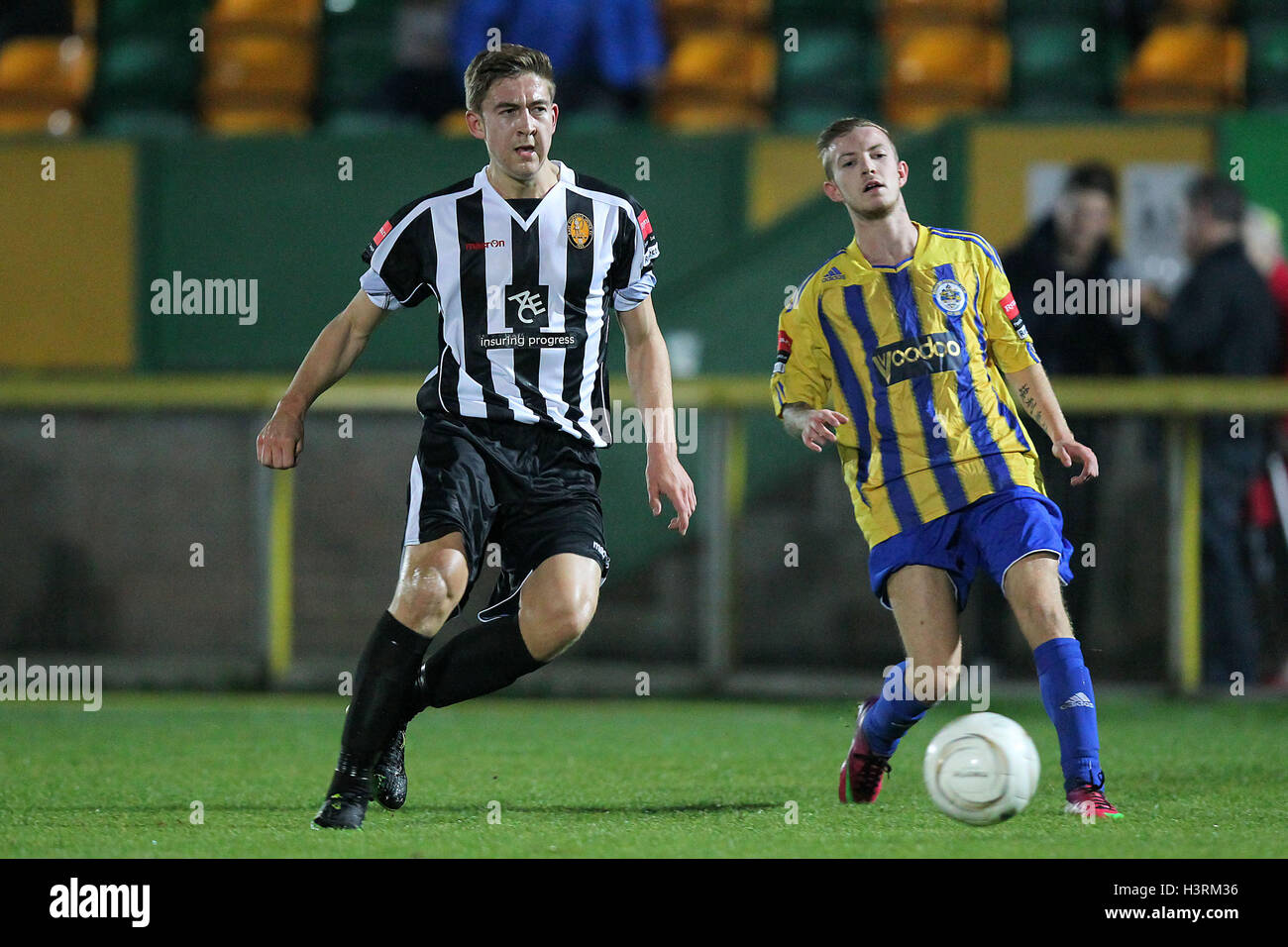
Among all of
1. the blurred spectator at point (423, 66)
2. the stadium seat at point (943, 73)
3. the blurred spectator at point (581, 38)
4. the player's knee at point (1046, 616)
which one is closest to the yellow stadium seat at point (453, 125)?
the blurred spectator at point (423, 66)

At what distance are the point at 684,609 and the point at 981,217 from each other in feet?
7.96

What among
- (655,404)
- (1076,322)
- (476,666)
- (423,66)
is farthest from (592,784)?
(423,66)

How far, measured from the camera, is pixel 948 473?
15.5 feet

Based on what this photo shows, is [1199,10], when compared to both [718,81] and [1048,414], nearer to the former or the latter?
[718,81]

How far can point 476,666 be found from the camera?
4656 millimetres

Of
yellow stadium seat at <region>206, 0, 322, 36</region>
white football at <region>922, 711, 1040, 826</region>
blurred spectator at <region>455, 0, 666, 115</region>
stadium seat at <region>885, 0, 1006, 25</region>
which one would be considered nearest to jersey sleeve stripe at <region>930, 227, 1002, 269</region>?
white football at <region>922, 711, 1040, 826</region>

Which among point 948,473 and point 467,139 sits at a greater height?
point 467,139

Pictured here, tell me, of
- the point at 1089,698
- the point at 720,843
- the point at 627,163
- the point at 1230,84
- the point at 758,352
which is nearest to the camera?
the point at 720,843

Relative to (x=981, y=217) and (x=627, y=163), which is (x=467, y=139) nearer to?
(x=627, y=163)

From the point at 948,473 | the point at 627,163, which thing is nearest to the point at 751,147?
the point at 627,163

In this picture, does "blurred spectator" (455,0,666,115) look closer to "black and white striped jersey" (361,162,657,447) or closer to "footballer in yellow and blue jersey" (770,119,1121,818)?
"footballer in yellow and blue jersey" (770,119,1121,818)

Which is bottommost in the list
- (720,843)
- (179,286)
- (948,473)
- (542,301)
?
(720,843)

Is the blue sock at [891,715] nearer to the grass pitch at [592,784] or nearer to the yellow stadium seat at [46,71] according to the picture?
the grass pitch at [592,784]

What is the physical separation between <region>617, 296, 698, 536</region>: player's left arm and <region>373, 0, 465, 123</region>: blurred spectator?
5.66m
